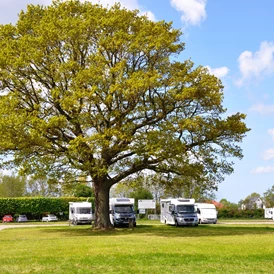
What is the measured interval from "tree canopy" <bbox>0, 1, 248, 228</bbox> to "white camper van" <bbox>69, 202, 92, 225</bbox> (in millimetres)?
20940

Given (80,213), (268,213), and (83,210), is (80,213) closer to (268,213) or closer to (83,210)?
(83,210)

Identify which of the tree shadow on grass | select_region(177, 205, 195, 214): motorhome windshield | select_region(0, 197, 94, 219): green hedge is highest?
select_region(0, 197, 94, 219): green hedge

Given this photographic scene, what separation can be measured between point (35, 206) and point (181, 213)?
3350 cm

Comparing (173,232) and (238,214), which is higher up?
(238,214)

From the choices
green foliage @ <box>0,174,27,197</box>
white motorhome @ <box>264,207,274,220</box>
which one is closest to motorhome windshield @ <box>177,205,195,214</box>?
white motorhome @ <box>264,207,274,220</box>

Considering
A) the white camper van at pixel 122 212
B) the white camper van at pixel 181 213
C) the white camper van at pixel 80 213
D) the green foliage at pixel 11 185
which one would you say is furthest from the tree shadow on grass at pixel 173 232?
the green foliage at pixel 11 185

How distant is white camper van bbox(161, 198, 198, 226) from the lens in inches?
1651

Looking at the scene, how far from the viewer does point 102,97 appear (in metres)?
29.9

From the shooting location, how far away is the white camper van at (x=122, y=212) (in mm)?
41709

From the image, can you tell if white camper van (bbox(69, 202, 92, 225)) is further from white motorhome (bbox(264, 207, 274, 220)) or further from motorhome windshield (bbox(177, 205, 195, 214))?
white motorhome (bbox(264, 207, 274, 220))

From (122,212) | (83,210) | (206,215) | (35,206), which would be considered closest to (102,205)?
(122,212)

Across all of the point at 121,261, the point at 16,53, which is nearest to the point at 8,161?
the point at 16,53

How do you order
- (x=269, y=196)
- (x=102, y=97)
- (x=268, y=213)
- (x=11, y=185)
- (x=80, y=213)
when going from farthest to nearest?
1. (x=269, y=196)
2. (x=11, y=185)
3. (x=268, y=213)
4. (x=80, y=213)
5. (x=102, y=97)

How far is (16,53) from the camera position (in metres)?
30.1
